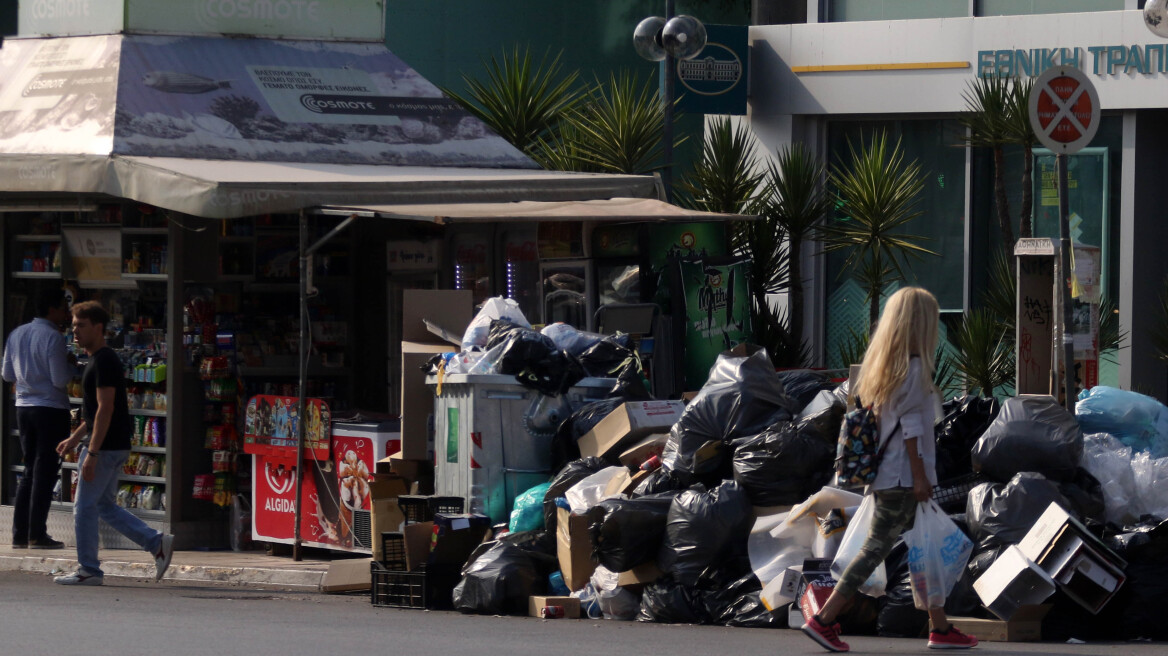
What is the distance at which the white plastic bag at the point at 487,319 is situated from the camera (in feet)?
35.5

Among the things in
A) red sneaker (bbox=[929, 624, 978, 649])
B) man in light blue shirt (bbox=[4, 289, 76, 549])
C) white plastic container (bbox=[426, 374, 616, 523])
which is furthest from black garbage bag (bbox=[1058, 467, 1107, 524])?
man in light blue shirt (bbox=[4, 289, 76, 549])

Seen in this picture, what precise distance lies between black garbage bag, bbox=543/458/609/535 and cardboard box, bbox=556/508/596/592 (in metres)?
0.24

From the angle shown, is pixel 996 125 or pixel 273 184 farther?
pixel 996 125

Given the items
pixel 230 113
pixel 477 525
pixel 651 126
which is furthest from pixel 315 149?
pixel 477 525

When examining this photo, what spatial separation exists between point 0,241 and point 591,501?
6.36 meters

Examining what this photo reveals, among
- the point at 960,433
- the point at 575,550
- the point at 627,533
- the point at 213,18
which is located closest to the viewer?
the point at 627,533

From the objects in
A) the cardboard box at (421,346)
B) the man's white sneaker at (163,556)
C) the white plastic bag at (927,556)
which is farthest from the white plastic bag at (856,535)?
the man's white sneaker at (163,556)

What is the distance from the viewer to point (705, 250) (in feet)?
42.3

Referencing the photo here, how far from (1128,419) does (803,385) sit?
6.48 feet

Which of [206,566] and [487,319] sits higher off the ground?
[487,319]

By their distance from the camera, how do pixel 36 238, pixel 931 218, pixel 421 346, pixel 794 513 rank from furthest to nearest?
pixel 931 218 < pixel 36 238 < pixel 421 346 < pixel 794 513

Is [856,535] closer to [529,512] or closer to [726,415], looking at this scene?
[726,415]

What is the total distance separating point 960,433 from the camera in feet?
30.6

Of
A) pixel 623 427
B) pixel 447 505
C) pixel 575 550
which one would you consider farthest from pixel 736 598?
pixel 447 505
